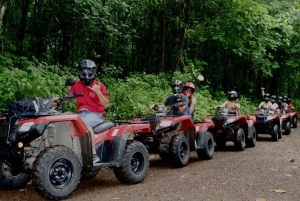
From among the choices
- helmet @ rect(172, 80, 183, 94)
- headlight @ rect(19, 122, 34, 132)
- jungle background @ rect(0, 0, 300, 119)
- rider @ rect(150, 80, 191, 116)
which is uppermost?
jungle background @ rect(0, 0, 300, 119)

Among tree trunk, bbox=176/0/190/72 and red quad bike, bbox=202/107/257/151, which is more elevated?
tree trunk, bbox=176/0/190/72

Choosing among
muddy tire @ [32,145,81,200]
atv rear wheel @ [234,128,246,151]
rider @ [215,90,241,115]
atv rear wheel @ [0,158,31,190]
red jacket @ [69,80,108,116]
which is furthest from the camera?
rider @ [215,90,241,115]

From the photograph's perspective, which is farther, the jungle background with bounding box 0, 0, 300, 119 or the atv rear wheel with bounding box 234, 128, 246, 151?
the atv rear wheel with bounding box 234, 128, 246, 151

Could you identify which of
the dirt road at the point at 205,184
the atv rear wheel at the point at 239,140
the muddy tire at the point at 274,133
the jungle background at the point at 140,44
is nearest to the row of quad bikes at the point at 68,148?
the dirt road at the point at 205,184

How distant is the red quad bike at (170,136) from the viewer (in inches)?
310

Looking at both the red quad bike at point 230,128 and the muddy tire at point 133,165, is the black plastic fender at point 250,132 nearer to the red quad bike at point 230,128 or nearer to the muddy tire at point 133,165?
the red quad bike at point 230,128

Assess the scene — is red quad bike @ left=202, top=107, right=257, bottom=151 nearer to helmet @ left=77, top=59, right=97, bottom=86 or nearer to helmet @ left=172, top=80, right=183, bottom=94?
helmet @ left=172, top=80, right=183, bottom=94

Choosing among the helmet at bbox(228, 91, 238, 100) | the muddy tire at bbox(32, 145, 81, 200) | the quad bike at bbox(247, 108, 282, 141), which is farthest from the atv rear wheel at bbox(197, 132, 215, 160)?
the quad bike at bbox(247, 108, 282, 141)

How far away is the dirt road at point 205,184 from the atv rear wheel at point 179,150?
155 mm

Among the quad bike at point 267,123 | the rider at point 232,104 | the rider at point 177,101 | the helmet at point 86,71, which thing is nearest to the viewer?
the helmet at point 86,71

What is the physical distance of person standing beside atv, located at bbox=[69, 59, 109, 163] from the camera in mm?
6173

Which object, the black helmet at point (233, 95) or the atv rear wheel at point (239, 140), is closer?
the atv rear wheel at point (239, 140)

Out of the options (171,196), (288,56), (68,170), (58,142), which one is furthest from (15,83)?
(288,56)

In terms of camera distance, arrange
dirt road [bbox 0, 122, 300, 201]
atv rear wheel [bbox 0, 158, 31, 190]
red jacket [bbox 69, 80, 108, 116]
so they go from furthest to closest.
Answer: red jacket [bbox 69, 80, 108, 116], atv rear wheel [bbox 0, 158, 31, 190], dirt road [bbox 0, 122, 300, 201]
